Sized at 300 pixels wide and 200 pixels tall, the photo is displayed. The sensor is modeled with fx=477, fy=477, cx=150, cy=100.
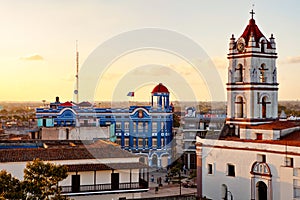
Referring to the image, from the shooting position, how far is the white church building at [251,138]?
27.8 metres

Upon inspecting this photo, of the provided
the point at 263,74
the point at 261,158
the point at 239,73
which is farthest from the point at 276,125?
the point at 239,73

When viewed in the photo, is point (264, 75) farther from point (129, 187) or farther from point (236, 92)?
point (129, 187)

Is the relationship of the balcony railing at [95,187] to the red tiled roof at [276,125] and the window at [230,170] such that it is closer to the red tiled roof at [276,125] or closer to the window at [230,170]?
the window at [230,170]

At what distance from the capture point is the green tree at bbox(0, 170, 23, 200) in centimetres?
1611

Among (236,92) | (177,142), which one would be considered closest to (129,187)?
(236,92)

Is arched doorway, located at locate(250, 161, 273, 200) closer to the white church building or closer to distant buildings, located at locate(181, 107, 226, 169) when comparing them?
the white church building

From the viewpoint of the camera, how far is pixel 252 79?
3081cm

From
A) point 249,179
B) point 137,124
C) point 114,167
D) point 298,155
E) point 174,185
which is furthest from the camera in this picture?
point 137,124

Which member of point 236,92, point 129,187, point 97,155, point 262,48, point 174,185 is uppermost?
point 262,48

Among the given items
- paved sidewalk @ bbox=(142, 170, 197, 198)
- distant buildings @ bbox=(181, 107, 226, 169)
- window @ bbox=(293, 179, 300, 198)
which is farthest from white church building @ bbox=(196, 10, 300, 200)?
distant buildings @ bbox=(181, 107, 226, 169)

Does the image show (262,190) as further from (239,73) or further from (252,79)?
(239,73)

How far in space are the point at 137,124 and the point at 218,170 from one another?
799 inches

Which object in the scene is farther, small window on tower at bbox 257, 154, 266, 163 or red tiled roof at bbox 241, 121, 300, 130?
red tiled roof at bbox 241, 121, 300, 130

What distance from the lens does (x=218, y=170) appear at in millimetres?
31312
